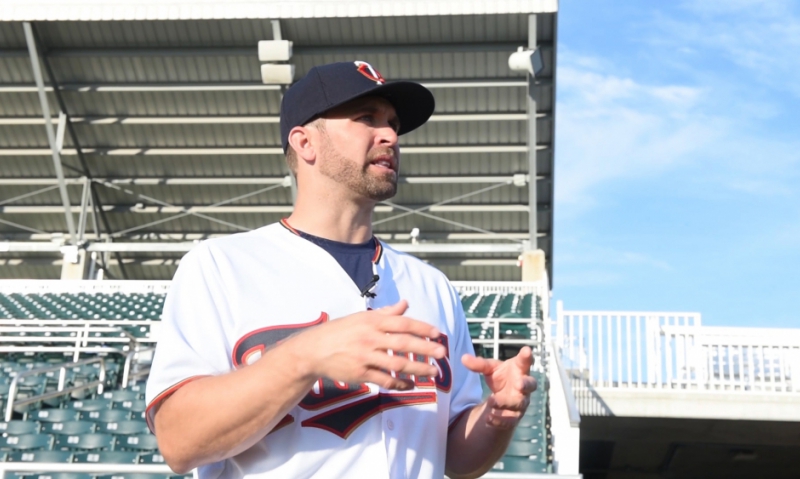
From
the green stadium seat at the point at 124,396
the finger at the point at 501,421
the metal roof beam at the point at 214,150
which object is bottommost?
the green stadium seat at the point at 124,396

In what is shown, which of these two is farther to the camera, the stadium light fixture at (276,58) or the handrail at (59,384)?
the stadium light fixture at (276,58)

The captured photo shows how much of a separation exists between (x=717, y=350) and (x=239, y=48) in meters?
10.8

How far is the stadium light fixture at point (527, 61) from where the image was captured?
17.6 m

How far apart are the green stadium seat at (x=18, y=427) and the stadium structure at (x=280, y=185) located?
198cm

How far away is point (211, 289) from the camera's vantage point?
77.1 inches

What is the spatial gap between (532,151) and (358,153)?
1750cm

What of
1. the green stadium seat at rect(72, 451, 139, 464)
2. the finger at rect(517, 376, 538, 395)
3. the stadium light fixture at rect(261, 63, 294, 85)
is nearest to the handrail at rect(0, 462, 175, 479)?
the finger at rect(517, 376, 538, 395)

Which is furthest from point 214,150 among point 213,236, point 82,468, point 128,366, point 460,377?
point 460,377

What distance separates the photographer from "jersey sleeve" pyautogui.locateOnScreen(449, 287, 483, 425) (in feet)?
7.32

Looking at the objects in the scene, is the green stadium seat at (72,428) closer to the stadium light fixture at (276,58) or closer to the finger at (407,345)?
the finger at (407,345)

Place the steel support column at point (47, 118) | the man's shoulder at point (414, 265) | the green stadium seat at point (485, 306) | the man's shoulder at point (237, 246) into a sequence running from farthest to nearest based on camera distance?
the steel support column at point (47, 118) → the green stadium seat at point (485, 306) → the man's shoulder at point (414, 265) → the man's shoulder at point (237, 246)

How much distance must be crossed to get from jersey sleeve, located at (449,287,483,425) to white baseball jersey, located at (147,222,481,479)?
7 centimetres

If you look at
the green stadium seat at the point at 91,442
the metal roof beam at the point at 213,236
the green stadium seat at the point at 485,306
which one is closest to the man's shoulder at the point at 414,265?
the green stadium seat at the point at 91,442

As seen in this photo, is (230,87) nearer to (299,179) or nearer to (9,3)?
(9,3)
